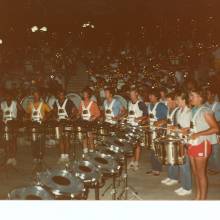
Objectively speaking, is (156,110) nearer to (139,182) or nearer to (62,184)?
(139,182)

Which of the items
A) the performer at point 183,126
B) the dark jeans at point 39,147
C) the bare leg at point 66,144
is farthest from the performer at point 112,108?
the performer at point 183,126

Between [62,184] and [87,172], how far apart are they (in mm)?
780

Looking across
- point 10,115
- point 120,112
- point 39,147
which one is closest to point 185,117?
point 120,112

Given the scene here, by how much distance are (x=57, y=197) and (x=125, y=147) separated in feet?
10.1

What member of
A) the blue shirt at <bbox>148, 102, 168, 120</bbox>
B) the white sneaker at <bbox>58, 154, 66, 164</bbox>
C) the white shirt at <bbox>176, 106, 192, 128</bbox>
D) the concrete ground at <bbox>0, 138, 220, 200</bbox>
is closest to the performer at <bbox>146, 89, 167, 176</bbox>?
the blue shirt at <bbox>148, 102, 168, 120</bbox>

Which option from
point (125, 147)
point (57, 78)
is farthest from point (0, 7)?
point (125, 147)

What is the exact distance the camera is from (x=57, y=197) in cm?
520

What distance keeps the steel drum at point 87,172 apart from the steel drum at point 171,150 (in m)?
1.88

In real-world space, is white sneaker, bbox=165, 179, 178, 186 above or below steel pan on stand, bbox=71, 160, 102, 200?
below

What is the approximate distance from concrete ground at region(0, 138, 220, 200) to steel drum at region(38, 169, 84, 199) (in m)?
2.30

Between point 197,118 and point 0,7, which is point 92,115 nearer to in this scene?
point 197,118

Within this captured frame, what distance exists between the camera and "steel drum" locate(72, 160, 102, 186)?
609 cm

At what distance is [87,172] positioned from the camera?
6.30 meters

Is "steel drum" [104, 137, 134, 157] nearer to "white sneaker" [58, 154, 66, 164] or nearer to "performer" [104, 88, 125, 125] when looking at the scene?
"performer" [104, 88, 125, 125]
